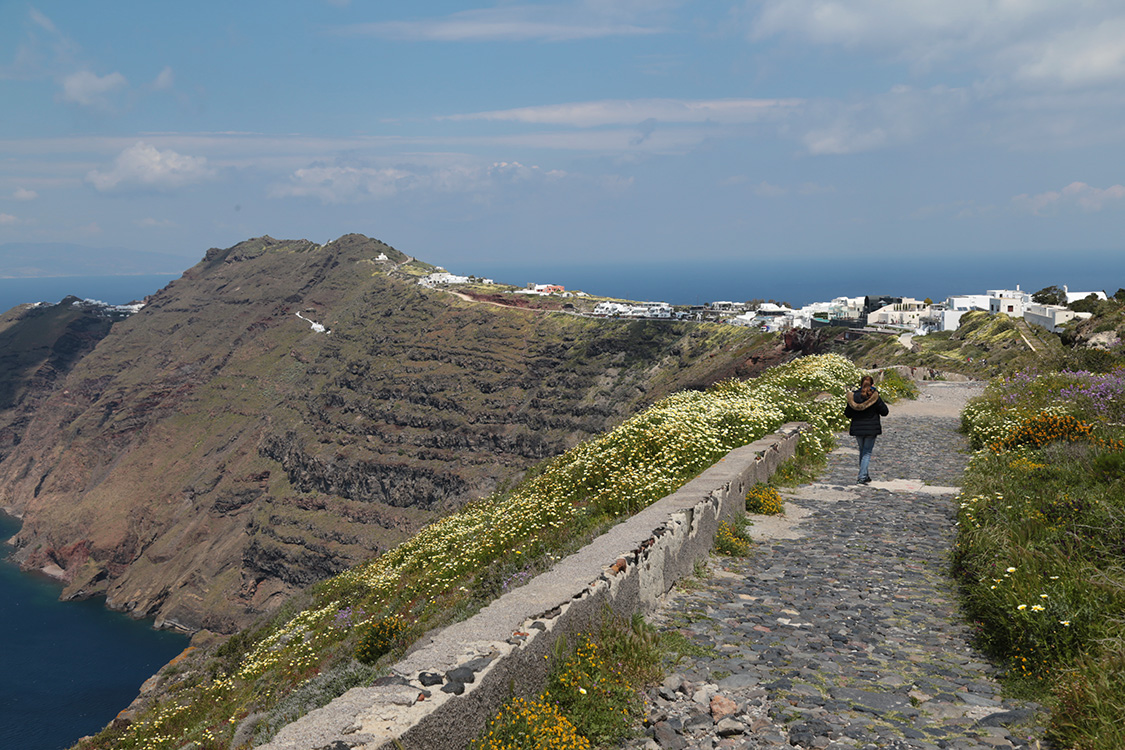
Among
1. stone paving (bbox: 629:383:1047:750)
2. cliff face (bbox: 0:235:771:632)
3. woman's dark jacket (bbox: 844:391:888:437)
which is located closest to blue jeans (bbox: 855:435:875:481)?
woman's dark jacket (bbox: 844:391:888:437)

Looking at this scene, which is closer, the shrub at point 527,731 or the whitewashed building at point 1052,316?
the shrub at point 527,731

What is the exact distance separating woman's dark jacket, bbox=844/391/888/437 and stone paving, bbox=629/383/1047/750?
2.00m

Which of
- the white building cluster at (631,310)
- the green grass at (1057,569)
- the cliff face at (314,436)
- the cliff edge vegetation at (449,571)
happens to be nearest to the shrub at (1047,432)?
the green grass at (1057,569)

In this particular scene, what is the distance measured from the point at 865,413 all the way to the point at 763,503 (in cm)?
352

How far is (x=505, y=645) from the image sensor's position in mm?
4680

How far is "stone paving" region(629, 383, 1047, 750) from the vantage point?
15.4ft

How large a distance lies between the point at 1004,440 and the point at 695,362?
279 feet

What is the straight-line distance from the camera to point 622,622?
584 cm

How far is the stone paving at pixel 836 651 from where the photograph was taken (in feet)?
15.4

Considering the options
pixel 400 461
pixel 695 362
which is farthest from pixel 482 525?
pixel 400 461

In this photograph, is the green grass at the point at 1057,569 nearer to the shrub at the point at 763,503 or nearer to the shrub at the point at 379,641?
the shrub at the point at 763,503

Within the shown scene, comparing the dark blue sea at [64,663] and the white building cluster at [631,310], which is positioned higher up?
the white building cluster at [631,310]

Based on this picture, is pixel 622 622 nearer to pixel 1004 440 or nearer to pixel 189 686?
pixel 1004 440

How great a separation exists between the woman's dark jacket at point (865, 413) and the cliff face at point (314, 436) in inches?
2474
